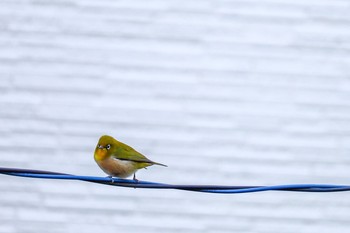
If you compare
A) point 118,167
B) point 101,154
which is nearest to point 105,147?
point 101,154

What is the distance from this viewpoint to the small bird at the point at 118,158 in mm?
5020

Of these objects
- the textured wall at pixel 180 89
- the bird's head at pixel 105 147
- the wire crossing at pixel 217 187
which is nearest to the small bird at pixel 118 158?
the bird's head at pixel 105 147

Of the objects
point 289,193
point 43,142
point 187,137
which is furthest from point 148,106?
point 289,193

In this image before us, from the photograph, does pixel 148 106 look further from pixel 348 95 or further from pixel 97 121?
pixel 348 95

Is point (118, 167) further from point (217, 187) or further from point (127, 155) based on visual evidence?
point (217, 187)

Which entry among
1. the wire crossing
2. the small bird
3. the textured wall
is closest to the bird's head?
the small bird

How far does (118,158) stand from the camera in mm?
5023

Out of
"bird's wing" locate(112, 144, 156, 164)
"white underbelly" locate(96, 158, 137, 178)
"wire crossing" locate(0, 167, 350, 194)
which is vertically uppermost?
"bird's wing" locate(112, 144, 156, 164)

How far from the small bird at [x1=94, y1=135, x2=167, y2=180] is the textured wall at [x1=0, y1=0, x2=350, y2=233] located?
172cm

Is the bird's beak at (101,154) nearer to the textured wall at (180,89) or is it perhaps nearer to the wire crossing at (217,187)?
the wire crossing at (217,187)

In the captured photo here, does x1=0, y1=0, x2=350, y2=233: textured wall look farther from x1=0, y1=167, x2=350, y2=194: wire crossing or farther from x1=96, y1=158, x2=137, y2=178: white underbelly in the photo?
x1=0, y1=167, x2=350, y2=194: wire crossing

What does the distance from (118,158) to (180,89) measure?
1897 millimetres

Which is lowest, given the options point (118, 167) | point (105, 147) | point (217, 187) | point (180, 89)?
point (217, 187)

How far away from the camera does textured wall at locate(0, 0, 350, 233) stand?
6.77 meters
